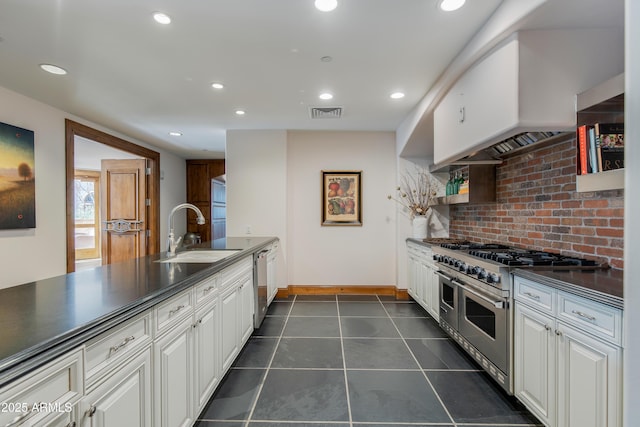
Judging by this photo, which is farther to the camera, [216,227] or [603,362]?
[216,227]

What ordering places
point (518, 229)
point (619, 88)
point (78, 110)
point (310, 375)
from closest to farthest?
point (619, 88)
point (310, 375)
point (518, 229)
point (78, 110)

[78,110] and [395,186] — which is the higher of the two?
[78,110]

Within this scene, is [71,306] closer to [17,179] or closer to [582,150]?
[582,150]

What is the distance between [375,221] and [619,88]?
3134mm

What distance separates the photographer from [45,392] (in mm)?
765

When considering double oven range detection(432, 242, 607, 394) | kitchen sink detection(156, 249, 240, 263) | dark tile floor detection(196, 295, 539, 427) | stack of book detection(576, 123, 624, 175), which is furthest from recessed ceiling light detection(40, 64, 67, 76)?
stack of book detection(576, 123, 624, 175)

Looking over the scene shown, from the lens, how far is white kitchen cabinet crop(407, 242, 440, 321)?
3.15 m

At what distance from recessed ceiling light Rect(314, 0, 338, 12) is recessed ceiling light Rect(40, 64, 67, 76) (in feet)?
7.15

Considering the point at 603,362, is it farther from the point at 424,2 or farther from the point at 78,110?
the point at 78,110

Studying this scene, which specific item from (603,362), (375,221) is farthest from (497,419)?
(375,221)

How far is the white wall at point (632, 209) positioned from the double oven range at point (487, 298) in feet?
3.25

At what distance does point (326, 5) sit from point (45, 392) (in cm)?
204

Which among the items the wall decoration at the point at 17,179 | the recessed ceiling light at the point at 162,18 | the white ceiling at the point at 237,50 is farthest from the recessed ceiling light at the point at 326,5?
the wall decoration at the point at 17,179

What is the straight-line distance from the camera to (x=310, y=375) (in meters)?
2.23
